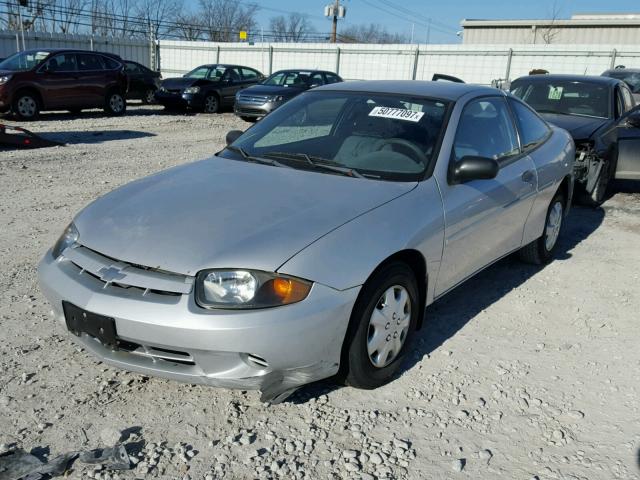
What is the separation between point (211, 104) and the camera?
18000mm

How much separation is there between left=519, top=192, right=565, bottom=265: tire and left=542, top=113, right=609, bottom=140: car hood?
6.43ft

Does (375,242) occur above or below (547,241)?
above

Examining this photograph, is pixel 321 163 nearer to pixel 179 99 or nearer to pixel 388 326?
pixel 388 326

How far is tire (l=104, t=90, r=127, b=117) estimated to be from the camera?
15.7 m

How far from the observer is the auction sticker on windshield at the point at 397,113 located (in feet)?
12.7

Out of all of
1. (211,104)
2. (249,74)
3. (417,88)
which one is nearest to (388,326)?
(417,88)

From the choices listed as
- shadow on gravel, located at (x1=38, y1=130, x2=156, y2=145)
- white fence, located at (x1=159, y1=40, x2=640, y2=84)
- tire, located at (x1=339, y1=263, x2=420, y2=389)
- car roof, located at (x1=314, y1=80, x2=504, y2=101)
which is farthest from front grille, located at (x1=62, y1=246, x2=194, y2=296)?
white fence, located at (x1=159, y1=40, x2=640, y2=84)

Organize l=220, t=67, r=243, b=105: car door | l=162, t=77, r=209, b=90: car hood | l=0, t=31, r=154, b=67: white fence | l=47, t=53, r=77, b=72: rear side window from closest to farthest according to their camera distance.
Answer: l=47, t=53, r=77, b=72: rear side window
l=162, t=77, r=209, b=90: car hood
l=220, t=67, r=243, b=105: car door
l=0, t=31, r=154, b=67: white fence

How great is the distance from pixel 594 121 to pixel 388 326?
5.62m

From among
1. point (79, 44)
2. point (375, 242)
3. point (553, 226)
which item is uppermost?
point (375, 242)

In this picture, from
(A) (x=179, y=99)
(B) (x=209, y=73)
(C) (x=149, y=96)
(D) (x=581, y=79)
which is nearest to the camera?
(D) (x=581, y=79)

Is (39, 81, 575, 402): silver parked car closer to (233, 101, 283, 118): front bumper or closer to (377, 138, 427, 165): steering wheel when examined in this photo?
(377, 138, 427, 165): steering wheel

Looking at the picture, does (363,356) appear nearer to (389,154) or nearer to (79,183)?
(389,154)

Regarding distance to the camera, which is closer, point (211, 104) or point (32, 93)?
point (32, 93)
